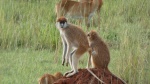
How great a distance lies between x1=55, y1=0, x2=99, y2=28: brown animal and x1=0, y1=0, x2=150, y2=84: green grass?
0.27 metres

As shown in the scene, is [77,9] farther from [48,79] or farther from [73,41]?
[48,79]

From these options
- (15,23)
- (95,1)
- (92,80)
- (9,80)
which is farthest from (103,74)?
(95,1)

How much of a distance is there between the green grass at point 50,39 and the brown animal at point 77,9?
27 centimetres

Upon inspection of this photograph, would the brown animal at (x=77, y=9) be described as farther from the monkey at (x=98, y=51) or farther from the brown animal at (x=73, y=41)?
the monkey at (x=98, y=51)

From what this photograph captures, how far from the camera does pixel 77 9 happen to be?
1280 centimetres

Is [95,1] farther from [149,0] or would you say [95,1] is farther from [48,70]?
[48,70]

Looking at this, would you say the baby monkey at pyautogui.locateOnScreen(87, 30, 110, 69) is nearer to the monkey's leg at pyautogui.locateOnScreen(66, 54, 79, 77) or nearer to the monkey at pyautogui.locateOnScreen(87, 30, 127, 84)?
the monkey at pyautogui.locateOnScreen(87, 30, 127, 84)

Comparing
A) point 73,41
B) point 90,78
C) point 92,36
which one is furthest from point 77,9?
point 90,78

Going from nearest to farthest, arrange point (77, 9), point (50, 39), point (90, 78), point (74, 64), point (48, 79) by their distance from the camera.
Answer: point (90, 78) → point (48, 79) → point (74, 64) → point (50, 39) → point (77, 9)

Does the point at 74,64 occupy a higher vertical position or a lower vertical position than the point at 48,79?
higher

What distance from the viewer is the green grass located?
9.41 metres

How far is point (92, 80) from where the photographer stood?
320 inches

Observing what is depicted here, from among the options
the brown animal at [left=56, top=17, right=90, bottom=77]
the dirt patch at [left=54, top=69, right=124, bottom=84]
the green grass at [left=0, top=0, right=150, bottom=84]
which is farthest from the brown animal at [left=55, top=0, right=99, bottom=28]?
the dirt patch at [left=54, top=69, right=124, bottom=84]

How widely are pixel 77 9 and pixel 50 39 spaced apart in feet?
4.83
